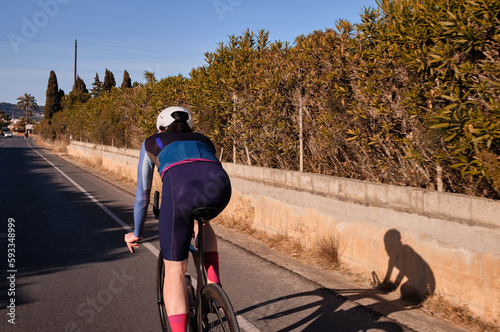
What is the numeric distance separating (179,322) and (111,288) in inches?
114

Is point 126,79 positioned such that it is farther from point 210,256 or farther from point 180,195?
point 180,195

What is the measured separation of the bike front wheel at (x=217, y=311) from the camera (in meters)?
2.70

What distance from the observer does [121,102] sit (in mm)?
25109

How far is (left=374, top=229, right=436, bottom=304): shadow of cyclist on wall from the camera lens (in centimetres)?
504

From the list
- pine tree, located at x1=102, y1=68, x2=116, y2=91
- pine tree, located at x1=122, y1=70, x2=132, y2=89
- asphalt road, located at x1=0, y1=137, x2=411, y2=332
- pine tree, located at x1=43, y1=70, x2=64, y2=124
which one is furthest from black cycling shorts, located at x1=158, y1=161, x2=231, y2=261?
pine tree, located at x1=102, y1=68, x2=116, y2=91

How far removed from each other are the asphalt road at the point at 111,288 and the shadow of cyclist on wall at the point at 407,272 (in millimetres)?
704

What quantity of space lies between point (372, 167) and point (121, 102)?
2043 centimetres

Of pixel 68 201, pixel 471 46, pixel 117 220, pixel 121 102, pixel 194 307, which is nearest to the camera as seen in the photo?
pixel 194 307

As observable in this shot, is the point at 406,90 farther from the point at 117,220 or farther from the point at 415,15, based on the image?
the point at 117,220

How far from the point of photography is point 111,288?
18.3 feet

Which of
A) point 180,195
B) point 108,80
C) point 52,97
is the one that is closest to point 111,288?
point 180,195

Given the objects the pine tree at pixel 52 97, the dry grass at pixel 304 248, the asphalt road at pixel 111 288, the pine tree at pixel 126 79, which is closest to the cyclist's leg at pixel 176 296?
the asphalt road at pixel 111 288

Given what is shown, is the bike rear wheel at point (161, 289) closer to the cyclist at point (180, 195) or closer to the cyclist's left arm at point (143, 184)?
the cyclist's left arm at point (143, 184)

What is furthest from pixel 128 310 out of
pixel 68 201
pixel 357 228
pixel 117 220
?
pixel 68 201
